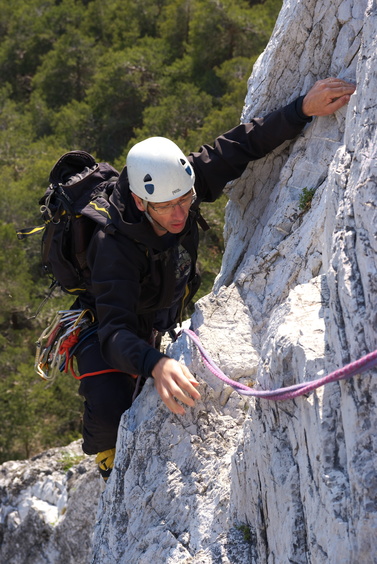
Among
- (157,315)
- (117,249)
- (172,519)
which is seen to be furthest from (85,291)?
(172,519)

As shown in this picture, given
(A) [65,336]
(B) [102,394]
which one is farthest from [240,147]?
(B) [102,394]

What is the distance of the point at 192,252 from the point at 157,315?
641 millimetres

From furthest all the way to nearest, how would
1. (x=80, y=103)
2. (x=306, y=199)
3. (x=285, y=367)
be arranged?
(x=80, y=103), (x=306, y=199), (x=285, y=367)

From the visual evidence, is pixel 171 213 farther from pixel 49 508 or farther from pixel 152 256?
pixel 49 508

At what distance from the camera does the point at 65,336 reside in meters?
5.13

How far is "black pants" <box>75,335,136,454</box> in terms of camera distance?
4.80 m

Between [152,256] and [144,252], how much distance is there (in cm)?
5

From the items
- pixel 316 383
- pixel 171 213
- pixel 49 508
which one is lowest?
pixel 316 383

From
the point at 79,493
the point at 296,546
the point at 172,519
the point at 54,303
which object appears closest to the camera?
the point at 296,546

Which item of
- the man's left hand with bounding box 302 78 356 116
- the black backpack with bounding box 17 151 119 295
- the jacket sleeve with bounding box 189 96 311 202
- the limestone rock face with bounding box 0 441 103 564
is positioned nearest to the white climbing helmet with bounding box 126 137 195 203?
the black backpack with bounding box 17 151 119 295

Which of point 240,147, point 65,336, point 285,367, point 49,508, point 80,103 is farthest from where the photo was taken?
point 80,103

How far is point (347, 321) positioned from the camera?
Result: 300 centimetres

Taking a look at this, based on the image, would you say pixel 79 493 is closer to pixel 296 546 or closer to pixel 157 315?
pixel 157 315

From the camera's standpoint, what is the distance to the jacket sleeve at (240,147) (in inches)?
192
